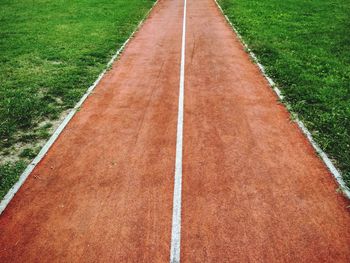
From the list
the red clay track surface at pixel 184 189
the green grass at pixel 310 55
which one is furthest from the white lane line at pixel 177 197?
the green grass at pixel 310 55

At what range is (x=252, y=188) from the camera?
23.0ft

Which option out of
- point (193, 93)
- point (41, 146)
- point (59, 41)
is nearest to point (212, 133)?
point (193, 93)

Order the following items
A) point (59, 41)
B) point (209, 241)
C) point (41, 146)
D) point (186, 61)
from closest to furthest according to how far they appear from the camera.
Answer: point (209, 241) → point (41, 146) → point (186, 61) → point (59, 41)

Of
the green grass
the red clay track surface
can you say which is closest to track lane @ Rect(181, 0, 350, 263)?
the red clay track surface

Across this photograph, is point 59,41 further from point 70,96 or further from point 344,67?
point 344,67

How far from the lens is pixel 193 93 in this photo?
1146 centimetres

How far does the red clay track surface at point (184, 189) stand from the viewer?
5719mm

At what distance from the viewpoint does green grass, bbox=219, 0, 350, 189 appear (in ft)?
30.0

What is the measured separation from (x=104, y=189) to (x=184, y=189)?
167 centimetres

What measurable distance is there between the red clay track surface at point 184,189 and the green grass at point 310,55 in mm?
737

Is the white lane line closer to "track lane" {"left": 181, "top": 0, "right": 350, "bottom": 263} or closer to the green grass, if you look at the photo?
"track lane" {"left": 181, "top": 0, "right": 350, "bottom": 263}

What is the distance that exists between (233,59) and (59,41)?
906 cm

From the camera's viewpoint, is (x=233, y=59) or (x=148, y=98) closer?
(x=148, y=98)

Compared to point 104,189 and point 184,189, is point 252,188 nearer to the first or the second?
point 184,189
